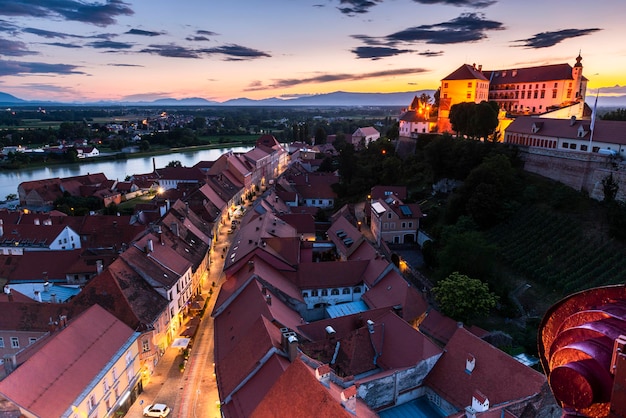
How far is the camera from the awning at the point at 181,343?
884 inches

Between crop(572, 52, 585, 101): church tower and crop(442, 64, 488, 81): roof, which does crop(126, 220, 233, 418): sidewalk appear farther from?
crop(572, 52, 585, 101): church tower

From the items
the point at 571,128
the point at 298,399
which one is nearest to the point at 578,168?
the point at 571,128

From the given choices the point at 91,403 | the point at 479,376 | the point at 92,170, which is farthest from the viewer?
the point at 92,170

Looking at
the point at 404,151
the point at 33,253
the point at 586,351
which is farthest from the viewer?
the point at 404,151

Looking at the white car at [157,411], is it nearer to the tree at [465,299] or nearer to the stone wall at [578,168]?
the tree at [465,299]

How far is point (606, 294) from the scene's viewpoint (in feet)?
9.10

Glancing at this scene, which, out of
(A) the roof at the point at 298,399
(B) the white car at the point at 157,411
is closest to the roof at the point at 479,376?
(A) the roof at the point at 298,399

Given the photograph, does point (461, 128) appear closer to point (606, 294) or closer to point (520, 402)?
point (520, 402)

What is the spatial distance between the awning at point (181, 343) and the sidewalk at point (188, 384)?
2.22ft

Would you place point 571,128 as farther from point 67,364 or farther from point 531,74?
point 67,364

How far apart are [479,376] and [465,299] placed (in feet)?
21.9

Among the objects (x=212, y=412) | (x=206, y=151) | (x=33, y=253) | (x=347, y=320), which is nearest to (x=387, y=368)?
Answer: (x=347, y=320)

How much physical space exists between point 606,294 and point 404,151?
56.0m

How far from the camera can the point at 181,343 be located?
22656 millimetres
